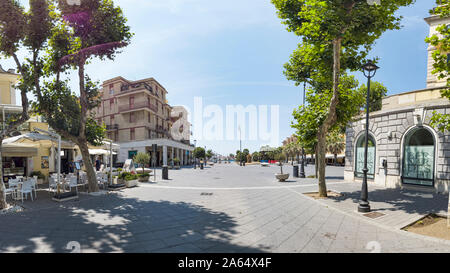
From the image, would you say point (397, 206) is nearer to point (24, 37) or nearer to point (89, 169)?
point (89, 169)

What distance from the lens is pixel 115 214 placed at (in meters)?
6.37

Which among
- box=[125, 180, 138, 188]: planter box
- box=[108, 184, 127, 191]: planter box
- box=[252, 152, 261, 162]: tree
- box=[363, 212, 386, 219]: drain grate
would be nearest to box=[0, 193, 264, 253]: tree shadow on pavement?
box=[108, 184, 127, 191]: planter box

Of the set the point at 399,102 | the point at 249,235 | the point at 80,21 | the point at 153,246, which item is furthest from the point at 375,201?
the point at 80,21

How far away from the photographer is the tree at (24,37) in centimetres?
729

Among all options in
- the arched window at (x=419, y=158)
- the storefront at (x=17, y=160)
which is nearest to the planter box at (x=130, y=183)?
the storefront at (x=17, y=160)

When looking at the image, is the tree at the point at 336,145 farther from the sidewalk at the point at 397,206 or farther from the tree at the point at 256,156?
the sidewalk at the point at 397,206

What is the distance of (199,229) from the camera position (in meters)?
5.08

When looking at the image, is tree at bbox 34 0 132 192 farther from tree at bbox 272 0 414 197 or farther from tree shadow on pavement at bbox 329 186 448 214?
tree shadow on pavement at bbox 329 186 448 214

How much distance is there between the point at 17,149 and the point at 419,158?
21.5 metres

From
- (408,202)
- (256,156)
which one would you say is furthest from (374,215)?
(256,156)

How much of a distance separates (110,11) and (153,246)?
417 inches

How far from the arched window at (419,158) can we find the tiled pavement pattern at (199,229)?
7175mm

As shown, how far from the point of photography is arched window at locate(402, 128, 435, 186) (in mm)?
10602

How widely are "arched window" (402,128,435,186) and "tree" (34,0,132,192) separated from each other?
16.5 m
